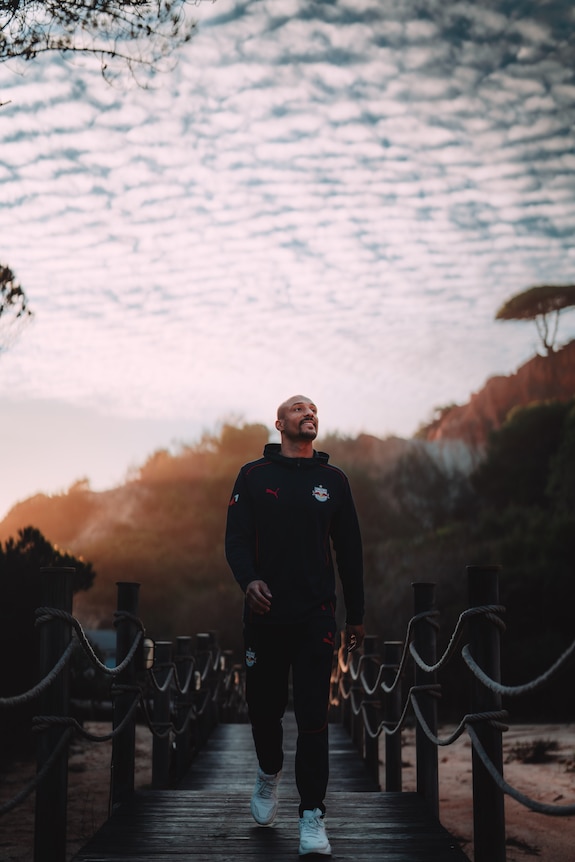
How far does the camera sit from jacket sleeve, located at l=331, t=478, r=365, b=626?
397cm

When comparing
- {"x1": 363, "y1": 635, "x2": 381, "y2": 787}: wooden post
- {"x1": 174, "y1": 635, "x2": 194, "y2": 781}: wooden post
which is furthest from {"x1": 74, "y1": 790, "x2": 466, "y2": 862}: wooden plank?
{"x1": 174, "y1": 635, "x2": 194, "y2": 781}: wooden post

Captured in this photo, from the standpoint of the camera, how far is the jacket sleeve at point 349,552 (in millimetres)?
3967

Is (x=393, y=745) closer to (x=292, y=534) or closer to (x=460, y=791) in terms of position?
(x=292, y=534)

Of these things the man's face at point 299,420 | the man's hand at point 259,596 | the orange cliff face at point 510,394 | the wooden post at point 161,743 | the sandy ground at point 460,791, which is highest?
the orange cliff face at point 510,394

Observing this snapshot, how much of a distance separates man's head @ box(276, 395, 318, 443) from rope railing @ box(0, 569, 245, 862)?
3.77 feet

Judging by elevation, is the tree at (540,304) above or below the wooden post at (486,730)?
above

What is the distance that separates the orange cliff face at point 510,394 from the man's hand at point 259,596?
4527cm

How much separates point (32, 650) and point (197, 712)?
3.68 metres

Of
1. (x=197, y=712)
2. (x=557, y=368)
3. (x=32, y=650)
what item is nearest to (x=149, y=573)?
(x=32, y=650)

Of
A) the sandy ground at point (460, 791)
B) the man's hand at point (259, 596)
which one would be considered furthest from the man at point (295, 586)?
the sandy ground at point (460, 791)

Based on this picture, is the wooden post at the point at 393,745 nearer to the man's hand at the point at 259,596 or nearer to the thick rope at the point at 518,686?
the man's hand at the point at 259,596

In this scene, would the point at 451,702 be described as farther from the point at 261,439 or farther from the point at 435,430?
the point at 435,430

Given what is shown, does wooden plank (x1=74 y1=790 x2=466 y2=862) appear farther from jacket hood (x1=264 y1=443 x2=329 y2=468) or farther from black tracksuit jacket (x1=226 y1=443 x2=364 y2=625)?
A: jacket hood (x1=264 y1=443 x2=329 y2=468)

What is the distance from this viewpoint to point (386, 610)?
22641mm
